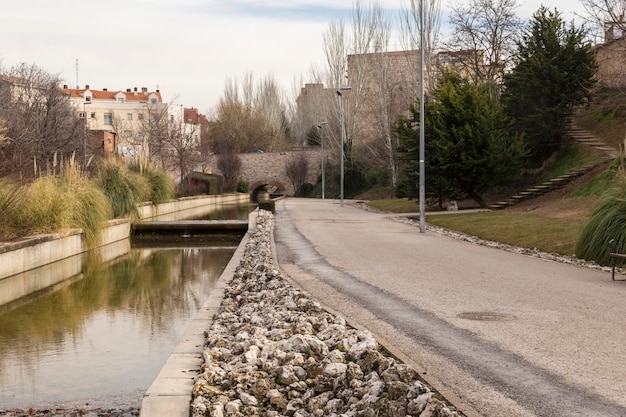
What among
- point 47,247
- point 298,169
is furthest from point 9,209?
point 298,169

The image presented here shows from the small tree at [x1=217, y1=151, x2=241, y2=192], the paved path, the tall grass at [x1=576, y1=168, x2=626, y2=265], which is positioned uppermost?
the small tree at [x1=217, y1=151, x2=241, y2=192]

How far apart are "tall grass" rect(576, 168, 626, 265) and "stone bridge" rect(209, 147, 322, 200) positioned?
7233 cm

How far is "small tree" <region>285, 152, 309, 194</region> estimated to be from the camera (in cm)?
8850

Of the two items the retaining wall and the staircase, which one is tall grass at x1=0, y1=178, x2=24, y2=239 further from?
the staircase

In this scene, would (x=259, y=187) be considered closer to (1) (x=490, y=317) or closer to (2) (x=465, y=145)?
(2) (x=465, y=145)

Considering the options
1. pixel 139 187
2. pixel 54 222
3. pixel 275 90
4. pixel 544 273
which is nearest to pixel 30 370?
pixel 544 273

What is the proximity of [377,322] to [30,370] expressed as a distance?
4273 mm

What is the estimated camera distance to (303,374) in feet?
22.7

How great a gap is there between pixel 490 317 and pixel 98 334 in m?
5.91

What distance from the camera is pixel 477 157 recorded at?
3444cm

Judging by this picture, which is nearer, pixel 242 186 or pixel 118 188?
pixel 118 188

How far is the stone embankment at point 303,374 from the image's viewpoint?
5.78 meters

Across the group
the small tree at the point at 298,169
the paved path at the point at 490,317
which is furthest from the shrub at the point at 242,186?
the paved path at the point at 490,317

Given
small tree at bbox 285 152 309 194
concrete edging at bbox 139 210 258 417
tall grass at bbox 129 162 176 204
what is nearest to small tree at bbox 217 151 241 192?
small tree at bbox 285 152 309 194
